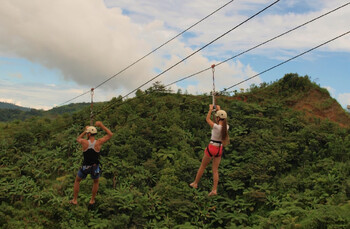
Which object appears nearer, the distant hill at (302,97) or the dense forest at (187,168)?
the dense forest at (187,168)

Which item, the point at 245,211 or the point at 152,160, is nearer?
the point at 245,211

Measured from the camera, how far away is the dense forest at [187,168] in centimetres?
1471

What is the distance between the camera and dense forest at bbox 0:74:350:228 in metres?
14.7

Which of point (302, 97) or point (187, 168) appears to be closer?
point (187, 168)

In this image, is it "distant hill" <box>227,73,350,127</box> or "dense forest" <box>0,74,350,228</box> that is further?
"distant hill" <box>227,73,350,127</box>

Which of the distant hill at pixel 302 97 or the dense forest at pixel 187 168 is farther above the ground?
the distant hill at pixel 302 97

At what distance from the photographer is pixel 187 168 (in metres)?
17.4

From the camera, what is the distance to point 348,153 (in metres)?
16.7

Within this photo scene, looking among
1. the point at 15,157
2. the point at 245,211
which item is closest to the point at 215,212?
the point at 245,211

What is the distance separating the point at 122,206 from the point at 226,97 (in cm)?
1338

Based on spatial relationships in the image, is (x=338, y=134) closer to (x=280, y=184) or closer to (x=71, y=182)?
(x=280, y=184)

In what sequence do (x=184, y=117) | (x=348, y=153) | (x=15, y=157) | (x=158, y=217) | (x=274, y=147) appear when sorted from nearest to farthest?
(x=158, y=217)
(x=348, y=153)
(x=274, y=147)
(x=15, y=157)
(x=184, y=117)

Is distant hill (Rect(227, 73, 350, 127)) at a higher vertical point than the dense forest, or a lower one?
higher

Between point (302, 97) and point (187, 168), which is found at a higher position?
point (302, 97)
